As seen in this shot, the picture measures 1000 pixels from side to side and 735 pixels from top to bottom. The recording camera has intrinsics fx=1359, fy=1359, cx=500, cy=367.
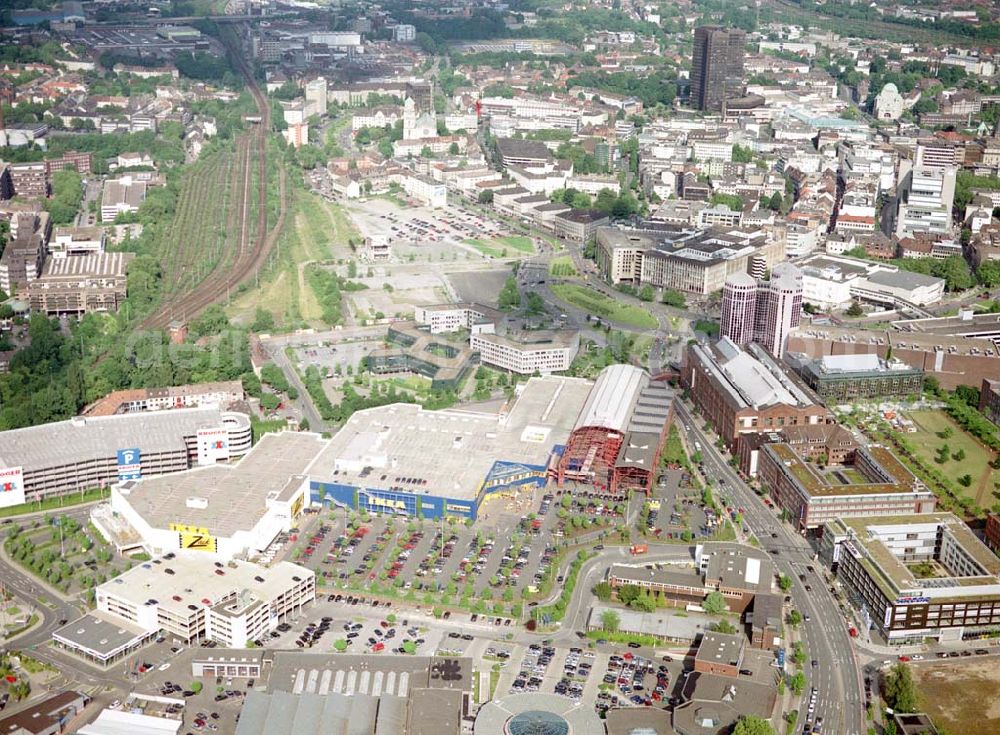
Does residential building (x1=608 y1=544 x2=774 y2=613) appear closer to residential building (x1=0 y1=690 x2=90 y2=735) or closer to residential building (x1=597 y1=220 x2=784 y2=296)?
residential building (x1=0 y1=690 x2=90 y2=735)

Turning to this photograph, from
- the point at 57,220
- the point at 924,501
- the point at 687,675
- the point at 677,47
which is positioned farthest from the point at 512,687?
the point at 677,47

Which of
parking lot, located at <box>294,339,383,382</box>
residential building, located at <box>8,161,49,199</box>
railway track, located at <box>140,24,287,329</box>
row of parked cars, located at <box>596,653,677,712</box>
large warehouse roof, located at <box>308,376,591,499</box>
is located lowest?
row of parked cars, located at <box>596,653,677,712</box>

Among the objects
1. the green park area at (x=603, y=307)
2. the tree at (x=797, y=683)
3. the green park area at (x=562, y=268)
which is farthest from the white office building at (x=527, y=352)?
the tree at (x=797, y=683)

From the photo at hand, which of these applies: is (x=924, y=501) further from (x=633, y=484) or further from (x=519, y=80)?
(x=519, y=80)

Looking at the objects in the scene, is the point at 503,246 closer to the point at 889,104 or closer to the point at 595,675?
the point at 595,675

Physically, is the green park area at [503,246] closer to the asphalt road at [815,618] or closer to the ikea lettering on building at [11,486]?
the asphalt road at [815,618]

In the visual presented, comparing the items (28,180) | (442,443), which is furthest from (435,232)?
(442,443)

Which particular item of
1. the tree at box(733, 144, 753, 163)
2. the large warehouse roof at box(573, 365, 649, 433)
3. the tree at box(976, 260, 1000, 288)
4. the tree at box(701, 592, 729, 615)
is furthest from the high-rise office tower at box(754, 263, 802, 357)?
the tree at box(733, 144, 753, 163)
